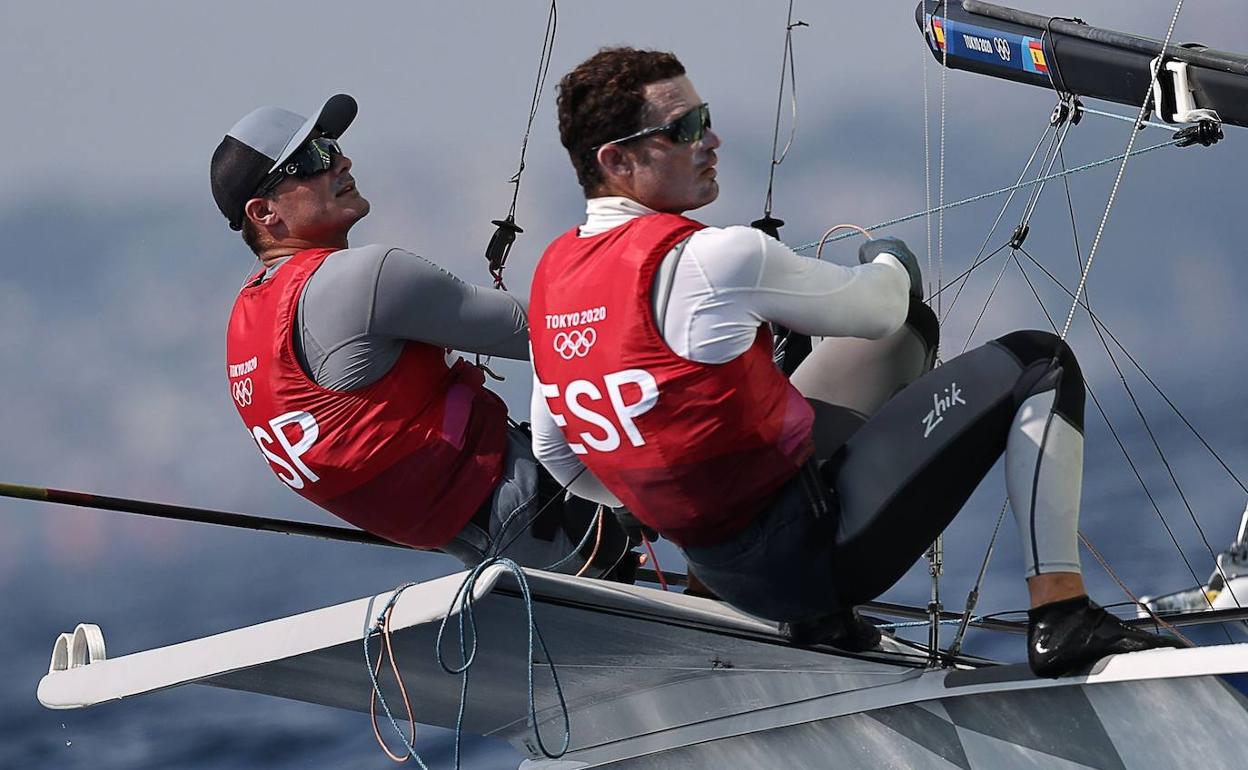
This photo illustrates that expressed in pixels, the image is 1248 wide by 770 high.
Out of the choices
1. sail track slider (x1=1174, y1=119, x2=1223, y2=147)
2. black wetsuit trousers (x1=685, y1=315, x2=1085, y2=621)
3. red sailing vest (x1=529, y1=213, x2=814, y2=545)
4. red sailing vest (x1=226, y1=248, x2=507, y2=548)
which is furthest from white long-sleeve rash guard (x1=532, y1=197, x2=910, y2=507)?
sail track slider (x1=1174, y1=119, x2=1223, y2=147)

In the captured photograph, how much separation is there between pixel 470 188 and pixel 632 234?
7.45 metres

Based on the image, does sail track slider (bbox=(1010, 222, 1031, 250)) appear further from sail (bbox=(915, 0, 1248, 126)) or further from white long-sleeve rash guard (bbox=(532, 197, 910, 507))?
white long-sleeve rash guard (bbox=(532, 197, 910, 507))

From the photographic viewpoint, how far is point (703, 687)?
8.09 ft

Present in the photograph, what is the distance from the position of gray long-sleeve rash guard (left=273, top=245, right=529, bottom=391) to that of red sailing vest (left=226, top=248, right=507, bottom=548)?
0.02 m

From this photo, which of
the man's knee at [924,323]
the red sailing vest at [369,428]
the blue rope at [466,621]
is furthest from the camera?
the red sailing vest at [369,428]

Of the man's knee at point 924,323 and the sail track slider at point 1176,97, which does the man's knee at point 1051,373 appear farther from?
the sail track slider at point 1176,97

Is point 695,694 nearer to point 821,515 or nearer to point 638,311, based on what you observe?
point 821,515

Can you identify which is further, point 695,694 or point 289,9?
point 289,9

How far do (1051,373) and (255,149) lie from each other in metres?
1.16

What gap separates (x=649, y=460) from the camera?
190cm

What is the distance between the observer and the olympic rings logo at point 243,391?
7.63 ft

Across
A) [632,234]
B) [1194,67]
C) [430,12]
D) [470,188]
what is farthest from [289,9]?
[632,234]

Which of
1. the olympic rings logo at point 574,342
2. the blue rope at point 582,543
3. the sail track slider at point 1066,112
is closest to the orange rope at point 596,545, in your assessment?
the blue rope at point 582,543

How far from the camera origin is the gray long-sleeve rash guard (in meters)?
2.22
